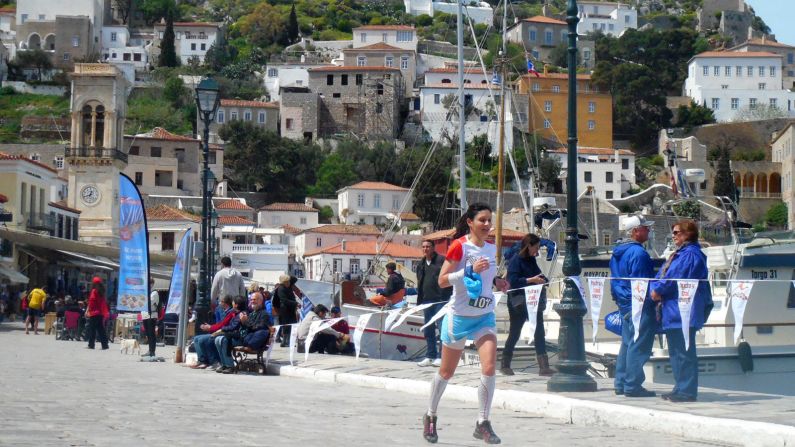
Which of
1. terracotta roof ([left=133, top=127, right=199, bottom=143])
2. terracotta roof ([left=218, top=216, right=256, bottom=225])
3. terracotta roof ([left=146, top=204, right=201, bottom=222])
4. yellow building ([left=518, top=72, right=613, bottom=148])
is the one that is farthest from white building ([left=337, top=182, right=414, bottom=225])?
yellow building ([left=518, top=72, right=613, bottom=148])

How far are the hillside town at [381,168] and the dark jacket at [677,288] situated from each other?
0.06 metres

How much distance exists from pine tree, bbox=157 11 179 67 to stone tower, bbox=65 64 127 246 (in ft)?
217

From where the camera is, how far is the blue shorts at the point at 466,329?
825 cm

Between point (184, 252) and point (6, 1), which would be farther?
point (6, 1)

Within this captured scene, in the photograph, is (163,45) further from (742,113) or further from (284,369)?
(284,369)

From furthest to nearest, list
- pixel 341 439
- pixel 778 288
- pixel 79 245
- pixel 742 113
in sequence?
pixel 742 113, pixel 79 245, pixel 778 288, pixel 341 439

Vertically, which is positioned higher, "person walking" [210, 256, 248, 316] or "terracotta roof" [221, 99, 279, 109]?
"terracotta roof" [221, 99, 279, 109]

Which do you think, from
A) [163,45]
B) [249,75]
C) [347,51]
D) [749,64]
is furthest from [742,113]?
[163,45]

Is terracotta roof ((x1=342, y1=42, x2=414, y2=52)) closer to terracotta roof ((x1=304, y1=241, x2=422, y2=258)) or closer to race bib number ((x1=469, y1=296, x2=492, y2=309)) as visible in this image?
terracotta roof ((x1=304, y1=241, x2=422, y2=258))

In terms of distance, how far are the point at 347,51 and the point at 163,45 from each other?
20.0m

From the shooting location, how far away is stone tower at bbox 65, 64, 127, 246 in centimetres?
5700

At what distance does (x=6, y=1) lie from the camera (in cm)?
14675

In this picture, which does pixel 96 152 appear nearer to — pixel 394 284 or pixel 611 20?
pixel 394 284

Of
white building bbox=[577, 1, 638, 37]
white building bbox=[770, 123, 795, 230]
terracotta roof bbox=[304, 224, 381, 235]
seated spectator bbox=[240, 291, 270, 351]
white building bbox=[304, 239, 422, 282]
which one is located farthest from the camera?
white building bbox=[577, 1, 638, 37]
